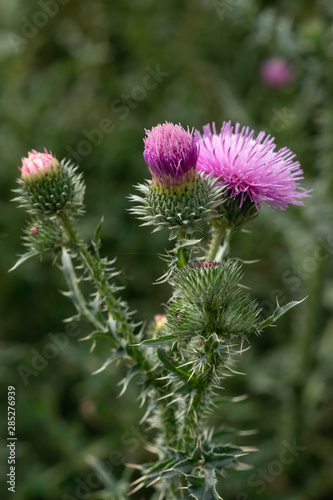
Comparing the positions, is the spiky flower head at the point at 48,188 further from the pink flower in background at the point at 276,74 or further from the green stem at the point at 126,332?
the pink flower in background at the point at 276,74

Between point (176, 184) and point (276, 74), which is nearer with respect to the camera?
point (176, 184)

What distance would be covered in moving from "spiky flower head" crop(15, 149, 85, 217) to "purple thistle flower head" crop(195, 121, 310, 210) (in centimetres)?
55

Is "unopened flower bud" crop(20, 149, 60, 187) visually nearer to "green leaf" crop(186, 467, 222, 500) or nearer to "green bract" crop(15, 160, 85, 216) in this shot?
"green bract" crop(15, 160, 85, 216)

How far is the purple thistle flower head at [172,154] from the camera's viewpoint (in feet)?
6.40

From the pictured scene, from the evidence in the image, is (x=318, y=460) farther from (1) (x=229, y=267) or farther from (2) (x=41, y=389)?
(1) (x=229, y=267)

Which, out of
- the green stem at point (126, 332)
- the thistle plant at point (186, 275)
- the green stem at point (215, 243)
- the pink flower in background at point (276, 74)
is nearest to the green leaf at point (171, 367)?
the thistle plant at point (186, 275)

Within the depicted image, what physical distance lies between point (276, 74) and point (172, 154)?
190 inches

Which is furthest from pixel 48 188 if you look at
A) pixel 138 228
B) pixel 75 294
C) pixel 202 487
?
pixel 138 228

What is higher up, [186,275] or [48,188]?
[48,188]

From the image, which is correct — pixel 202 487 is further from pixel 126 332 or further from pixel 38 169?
pixel 38 169

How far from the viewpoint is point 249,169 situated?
2131mm

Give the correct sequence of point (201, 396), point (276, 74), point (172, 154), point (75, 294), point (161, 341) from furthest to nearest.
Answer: point (276, 74) → point (75, 294) → point (201, 396) → point (172, 154) → point (161, 341)

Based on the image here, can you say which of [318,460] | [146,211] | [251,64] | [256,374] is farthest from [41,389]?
[251,64]

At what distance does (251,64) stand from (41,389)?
4555 millimetres
